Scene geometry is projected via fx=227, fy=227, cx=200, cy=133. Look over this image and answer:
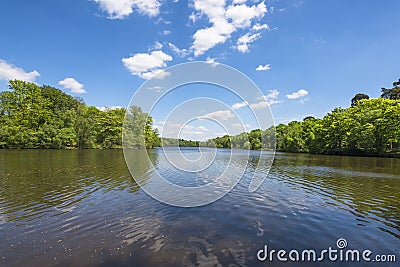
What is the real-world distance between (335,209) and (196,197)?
304 inches

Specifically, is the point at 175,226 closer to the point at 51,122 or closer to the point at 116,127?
the point at 51,122

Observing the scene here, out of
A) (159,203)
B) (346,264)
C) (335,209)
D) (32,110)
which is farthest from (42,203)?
(32,110)

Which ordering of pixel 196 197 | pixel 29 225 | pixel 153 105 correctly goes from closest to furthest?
1. pixel 29 225
2. pixel 153 105
3. pixel 196 197

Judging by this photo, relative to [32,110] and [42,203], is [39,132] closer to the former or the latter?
[32,110]

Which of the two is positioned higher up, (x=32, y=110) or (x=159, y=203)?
(x=32, y=110)

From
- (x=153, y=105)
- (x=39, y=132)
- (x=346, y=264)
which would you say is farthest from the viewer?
(x=39, y=132)

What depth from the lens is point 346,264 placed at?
6562 millimetres
